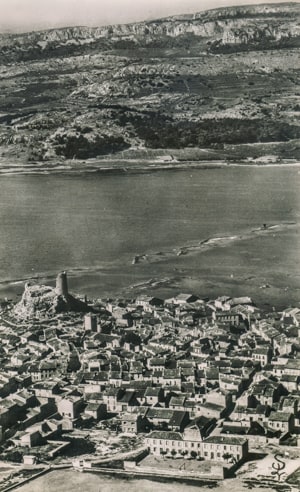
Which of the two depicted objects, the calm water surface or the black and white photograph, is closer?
the black and white photograph

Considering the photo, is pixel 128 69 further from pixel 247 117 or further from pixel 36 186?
pixel 36 186

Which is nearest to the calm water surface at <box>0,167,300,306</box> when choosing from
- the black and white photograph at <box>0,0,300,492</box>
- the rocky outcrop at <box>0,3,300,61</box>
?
the black and white photograph at <box>0,0,300,492</box>

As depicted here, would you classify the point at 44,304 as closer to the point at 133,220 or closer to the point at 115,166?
the point at 133,220

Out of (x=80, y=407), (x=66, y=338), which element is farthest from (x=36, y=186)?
(x=80, y=407)

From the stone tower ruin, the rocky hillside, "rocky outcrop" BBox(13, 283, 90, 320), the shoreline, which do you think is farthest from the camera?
the rocky hillside

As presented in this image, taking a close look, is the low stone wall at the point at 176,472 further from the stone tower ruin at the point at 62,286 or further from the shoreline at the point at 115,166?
the shoreline at the point at 115,166

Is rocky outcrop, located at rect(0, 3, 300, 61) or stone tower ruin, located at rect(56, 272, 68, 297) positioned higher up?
rocky outcrop, located at rect(0, 3, 300, 61)

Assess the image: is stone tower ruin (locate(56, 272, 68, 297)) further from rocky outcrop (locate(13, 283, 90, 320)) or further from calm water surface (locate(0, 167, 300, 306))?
calm water surface (locate(0, 167, 300, 306))
